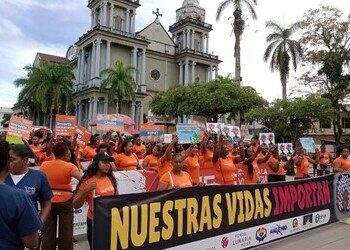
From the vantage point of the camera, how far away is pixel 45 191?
3828 millimetres

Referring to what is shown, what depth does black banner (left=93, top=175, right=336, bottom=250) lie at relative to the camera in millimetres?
4270

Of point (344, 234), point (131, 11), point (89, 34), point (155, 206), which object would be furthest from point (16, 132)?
point (131, 11)

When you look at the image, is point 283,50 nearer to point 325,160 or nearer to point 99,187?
point 325,160

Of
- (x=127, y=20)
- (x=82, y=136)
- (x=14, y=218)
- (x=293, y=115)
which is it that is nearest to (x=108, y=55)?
(x=127, y=20)

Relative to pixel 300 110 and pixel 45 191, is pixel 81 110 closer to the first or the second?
pixel 300 110

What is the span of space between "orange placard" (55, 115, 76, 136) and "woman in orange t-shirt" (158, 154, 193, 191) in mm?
5896

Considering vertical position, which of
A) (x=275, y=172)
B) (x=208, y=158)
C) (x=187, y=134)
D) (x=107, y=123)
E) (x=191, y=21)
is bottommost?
(x=275, y=172)

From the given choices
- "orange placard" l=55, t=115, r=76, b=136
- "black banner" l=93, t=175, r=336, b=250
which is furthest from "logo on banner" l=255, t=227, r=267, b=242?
"orange placard" l=55, t=115, r=76, b=136

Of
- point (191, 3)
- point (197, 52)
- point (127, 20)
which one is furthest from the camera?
point (191, 3)

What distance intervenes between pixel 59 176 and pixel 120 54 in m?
45.5

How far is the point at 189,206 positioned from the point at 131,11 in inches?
1919

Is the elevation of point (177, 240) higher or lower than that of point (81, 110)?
lower

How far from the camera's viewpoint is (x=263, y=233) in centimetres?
634

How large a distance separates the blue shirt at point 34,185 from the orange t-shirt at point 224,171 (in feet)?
14.2
